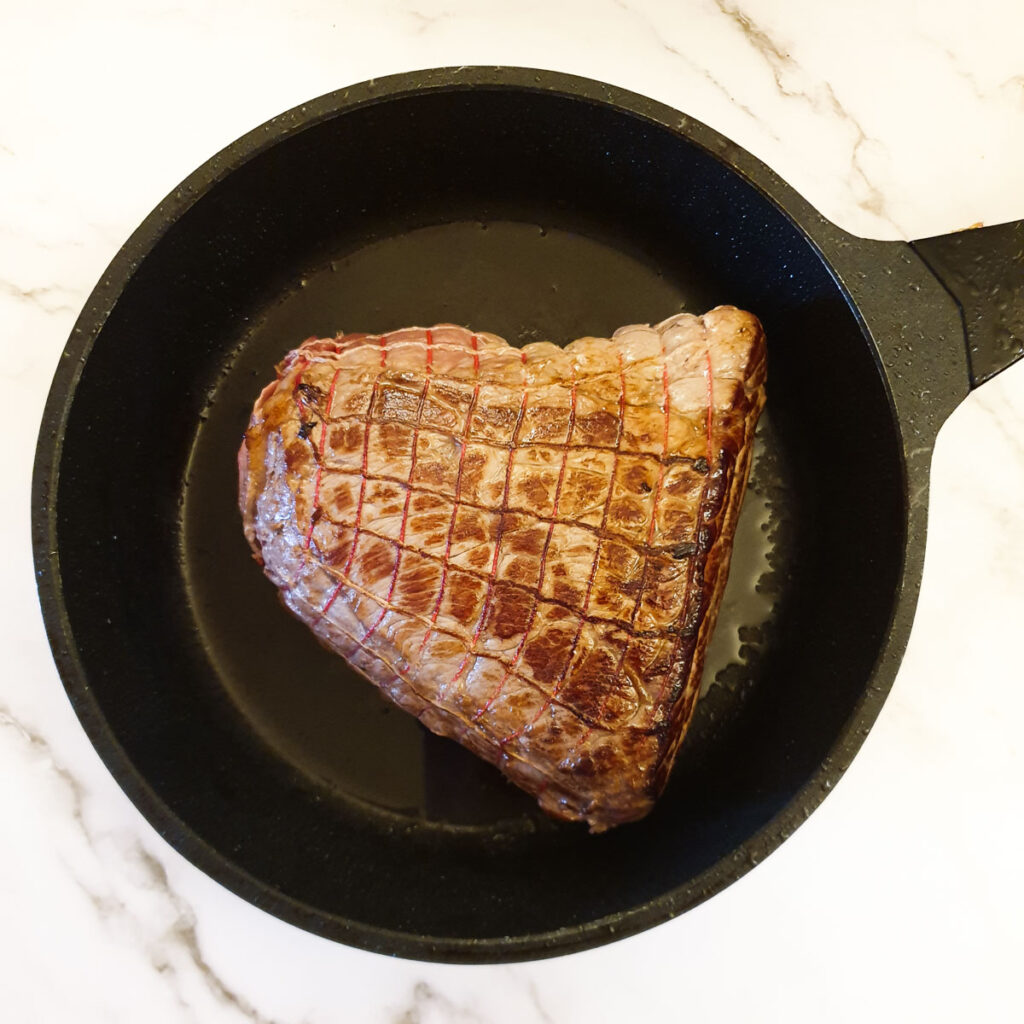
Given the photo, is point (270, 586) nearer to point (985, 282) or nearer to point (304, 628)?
point (304, 628)

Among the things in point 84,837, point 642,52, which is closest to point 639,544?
point 642,52

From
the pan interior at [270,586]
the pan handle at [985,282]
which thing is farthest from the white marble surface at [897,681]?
the pan handle at [985,282]

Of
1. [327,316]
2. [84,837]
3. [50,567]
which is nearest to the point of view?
[50,567]

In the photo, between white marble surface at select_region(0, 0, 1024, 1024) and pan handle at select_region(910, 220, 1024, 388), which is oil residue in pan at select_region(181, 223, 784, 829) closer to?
white marble surface at select_region(0, 0, 1024, 1024)

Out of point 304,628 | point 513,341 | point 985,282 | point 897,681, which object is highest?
point 985,282

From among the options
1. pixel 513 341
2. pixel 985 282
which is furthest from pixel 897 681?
pixel 513 341

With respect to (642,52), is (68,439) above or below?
below

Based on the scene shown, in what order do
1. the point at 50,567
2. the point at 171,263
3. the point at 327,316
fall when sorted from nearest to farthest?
the point at 50,567
the point at 171,263
the point at 327,316

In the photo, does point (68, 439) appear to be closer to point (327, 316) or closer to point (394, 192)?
point (327, 316)
